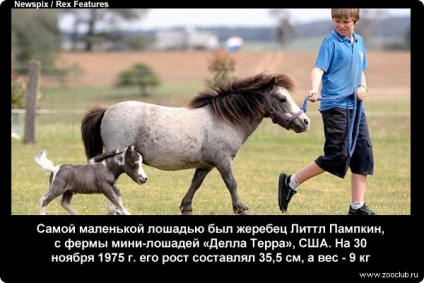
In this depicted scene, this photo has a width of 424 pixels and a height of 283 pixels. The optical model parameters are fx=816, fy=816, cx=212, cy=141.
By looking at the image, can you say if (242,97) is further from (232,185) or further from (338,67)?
(338,67)

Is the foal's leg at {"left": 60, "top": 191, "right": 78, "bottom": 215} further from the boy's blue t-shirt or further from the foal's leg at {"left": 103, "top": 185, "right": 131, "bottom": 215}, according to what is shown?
the boy's blue t-shirt

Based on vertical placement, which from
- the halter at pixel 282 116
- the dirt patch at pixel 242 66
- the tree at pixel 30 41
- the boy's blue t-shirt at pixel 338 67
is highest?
the tree at pixel 30 41

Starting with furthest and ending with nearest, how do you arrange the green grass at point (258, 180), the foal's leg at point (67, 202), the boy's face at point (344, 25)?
the green grass at point (258, 180) → the boy's face at point (344, 25) → the foal's leg at point (67, 202)

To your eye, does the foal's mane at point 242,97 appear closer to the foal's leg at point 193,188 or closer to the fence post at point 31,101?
the foal's leg at point 193,188

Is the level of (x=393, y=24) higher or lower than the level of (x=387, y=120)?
higher

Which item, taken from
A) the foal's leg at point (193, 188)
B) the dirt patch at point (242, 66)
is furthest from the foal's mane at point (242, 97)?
the dirt patch at point (242, 66)

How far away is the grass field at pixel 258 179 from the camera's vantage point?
362 inches

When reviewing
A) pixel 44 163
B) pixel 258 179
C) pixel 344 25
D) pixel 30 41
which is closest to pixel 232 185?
pixel 344 25

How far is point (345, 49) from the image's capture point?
25.6 ft

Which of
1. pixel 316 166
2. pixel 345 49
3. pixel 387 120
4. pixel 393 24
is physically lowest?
pixel 316 166

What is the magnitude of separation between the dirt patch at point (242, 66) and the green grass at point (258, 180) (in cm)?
894
